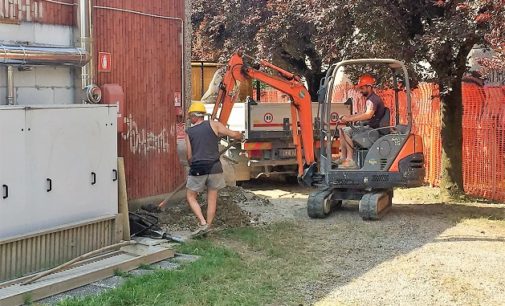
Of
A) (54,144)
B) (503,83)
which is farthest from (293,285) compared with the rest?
(503,83)

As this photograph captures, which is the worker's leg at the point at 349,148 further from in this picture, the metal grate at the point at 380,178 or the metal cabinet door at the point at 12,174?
the metal cabinet door at the point at 12,174

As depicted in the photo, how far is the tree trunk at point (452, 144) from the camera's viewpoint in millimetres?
12231

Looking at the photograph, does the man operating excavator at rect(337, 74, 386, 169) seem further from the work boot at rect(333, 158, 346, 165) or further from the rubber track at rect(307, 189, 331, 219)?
the rubber track at rect(307, 189, 331, 219)

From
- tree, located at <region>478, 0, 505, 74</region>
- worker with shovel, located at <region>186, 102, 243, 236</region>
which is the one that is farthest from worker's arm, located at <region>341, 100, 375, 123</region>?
worker with shovel, located at <region>186, 102, 243, 236</region>

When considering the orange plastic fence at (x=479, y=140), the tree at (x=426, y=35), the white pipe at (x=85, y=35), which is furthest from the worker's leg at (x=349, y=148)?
the white pipe at (x=85, y=35)

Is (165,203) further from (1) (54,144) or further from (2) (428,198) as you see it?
(2) (428,198)

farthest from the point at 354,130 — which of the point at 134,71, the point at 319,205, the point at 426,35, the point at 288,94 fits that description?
the point at 134,71

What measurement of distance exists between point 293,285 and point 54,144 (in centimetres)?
302

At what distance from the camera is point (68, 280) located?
6.30 m

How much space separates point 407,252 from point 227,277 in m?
2.59

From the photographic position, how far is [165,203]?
9773mm

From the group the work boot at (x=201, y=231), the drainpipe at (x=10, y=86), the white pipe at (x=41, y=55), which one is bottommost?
the work boot at (x=201, y=231)

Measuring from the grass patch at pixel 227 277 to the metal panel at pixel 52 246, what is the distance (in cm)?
96

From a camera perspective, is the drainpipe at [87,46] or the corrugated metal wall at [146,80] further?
the corrugated metal wall at [146,80]
